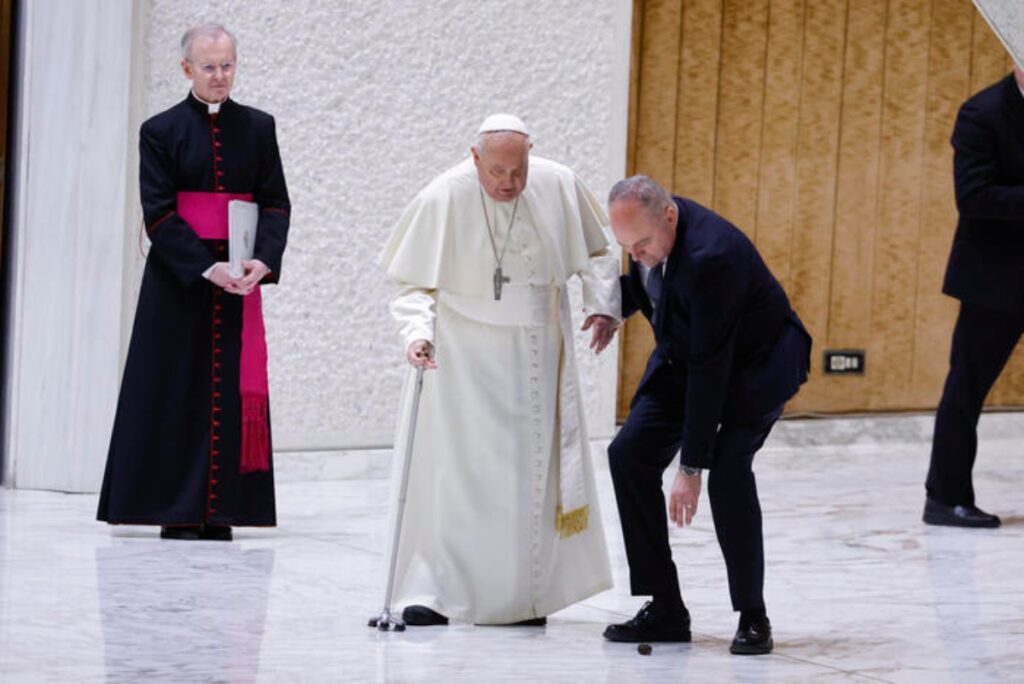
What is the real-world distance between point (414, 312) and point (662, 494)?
853 mm

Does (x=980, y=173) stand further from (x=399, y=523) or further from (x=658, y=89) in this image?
(x=399, y=523)

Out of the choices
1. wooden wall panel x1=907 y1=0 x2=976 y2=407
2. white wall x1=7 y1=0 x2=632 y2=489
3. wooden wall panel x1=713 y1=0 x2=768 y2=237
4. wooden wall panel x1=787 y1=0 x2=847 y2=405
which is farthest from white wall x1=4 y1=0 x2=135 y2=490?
wooden wall panel x1=907 y1=0 x2=976 y2=407

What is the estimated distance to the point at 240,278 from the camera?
7.06 metres

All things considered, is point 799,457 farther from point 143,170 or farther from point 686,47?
point 143,170

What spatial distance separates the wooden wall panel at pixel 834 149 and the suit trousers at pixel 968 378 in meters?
2.07

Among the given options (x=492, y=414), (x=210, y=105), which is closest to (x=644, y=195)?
(x=492, y=414)

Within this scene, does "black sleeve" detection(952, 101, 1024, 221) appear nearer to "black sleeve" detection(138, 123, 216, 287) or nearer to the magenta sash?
the magenta sash

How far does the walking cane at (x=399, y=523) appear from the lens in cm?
586

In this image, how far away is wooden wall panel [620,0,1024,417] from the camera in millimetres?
9609

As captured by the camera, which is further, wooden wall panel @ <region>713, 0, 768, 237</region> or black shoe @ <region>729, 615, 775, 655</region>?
wooden wall panel @ <region>713, 0, 768, 237</region>

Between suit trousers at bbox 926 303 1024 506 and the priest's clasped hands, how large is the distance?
8.27ft

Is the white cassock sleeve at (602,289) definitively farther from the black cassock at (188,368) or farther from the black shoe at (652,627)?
the black cassock at (188,368)

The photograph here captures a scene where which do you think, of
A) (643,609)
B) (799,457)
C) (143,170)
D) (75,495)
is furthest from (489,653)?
(799,457)

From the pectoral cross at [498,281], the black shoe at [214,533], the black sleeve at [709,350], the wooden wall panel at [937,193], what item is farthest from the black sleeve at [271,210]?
the wooden wall panel at [937,193]
